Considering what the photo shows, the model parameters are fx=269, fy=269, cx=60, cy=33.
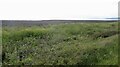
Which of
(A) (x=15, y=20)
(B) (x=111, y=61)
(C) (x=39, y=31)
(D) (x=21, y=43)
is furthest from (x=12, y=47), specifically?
(A) (x=15, y=20)

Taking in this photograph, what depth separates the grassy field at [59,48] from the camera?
1307 cm

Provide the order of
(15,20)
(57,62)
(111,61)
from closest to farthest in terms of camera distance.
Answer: (111,61) → (57,62) → (15,20)

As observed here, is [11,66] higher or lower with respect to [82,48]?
lower

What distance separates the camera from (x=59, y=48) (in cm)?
1498

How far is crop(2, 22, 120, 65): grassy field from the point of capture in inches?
515

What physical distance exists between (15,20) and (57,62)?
19.1 metres

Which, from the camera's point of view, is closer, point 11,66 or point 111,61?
point 111,61

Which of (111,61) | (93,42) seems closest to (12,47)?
(93,42)

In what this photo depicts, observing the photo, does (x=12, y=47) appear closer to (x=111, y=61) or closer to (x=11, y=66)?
(x=11, y=66)

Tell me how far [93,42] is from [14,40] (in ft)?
16.8

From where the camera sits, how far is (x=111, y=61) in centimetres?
1226

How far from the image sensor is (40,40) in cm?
1680

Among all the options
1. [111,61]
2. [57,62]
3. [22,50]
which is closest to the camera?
[111,61]

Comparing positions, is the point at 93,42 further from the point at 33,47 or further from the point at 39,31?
the point at 39,31
